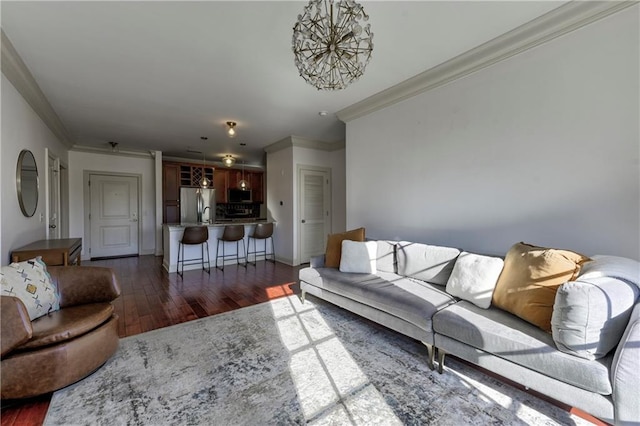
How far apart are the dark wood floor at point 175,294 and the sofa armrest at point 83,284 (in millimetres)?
549

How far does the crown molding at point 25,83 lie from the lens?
2.40 metres

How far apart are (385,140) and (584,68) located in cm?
195

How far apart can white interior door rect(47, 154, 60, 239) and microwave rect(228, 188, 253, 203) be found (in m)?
3.75

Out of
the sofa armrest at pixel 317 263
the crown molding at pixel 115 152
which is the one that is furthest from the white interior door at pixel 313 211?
the crown molding at pixel 115 152

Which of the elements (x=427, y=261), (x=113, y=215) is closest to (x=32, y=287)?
(x=427, y=261)

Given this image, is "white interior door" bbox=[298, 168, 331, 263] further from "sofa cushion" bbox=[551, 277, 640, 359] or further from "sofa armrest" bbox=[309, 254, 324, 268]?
"sofa cushion" bbox=[551, 277, 640, 359]

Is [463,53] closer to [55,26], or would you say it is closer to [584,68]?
[584,68]

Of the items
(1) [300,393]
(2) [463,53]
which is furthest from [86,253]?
(2) [463,53]

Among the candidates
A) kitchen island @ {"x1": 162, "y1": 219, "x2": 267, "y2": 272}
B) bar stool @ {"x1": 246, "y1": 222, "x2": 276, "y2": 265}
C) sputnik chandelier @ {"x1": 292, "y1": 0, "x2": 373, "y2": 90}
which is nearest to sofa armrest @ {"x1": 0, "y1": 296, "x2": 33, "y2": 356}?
sputnik chandelier @ {"x1": 292, "y1": 0, "x2": 373, "y2": 90}

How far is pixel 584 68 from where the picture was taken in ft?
6.89

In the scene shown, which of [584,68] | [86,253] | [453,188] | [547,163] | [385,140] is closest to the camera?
[584,68]

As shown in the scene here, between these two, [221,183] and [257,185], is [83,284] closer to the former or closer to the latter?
[221,183]

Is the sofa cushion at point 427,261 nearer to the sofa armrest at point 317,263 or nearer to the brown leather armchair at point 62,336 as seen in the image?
the sofa armrest at point 317,263

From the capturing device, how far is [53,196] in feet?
15.4
